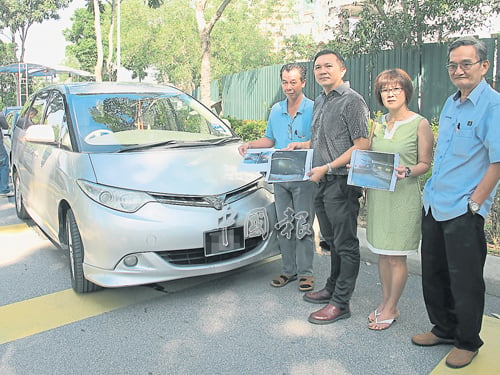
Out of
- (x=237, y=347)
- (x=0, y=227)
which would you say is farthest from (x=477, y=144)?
(x=0, y=227)

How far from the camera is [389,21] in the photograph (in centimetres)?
956

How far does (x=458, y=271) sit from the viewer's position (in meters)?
2.80

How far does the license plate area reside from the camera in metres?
3.73

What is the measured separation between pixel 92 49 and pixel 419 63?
4504 centimetres

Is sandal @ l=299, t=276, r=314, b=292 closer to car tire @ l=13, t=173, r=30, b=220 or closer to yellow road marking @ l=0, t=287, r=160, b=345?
yellow road marking @ l=0, t=287, r=160, b=345

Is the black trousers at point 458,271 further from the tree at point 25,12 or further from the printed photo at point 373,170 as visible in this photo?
the tree at point 25,12

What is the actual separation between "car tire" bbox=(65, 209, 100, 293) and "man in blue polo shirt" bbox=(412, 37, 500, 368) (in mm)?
2562

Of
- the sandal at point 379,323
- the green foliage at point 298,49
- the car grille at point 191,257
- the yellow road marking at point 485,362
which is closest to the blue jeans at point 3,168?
the car grille at point 191,257

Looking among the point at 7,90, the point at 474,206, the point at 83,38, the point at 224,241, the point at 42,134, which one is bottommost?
the point at 224,241

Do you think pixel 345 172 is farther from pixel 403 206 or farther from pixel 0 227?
pixel 0 227

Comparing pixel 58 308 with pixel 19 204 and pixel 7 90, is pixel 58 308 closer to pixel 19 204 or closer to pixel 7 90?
pixel 19 204

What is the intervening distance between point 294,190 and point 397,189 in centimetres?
95

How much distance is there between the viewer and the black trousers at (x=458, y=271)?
2748mm

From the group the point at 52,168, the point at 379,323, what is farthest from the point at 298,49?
the point at 379,323
